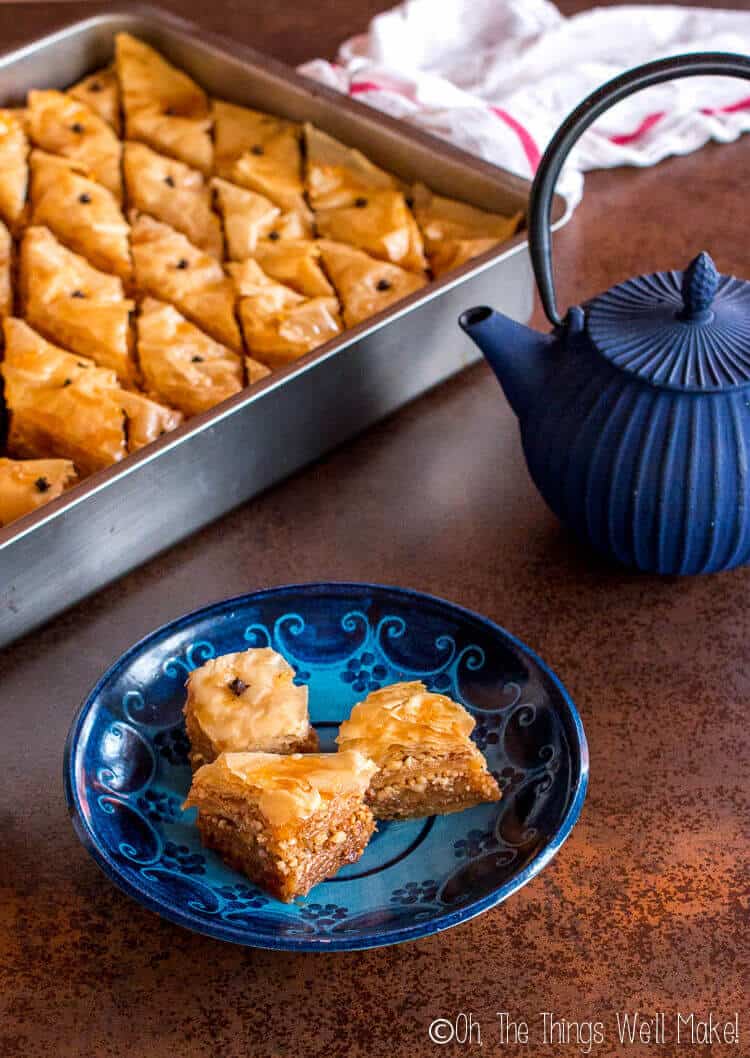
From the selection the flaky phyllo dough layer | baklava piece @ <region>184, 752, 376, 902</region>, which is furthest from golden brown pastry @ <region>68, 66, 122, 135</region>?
baklava piece @ <region>184, 752, 376, 902</region>

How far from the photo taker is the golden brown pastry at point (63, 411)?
114 centimetres

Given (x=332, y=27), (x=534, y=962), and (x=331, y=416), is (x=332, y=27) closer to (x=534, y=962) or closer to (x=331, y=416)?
(x=331, y=416)

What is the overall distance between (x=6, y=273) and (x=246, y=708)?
2.41 feet

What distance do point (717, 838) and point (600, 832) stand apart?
81mm

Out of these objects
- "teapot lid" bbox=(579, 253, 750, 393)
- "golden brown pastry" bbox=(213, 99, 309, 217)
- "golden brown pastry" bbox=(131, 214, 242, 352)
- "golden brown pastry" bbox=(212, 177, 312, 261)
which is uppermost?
"teapot lid" bbox=(579, 253, 750, 393)

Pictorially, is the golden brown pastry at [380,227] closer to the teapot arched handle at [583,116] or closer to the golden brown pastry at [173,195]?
the golden brown pastry at [173,195]

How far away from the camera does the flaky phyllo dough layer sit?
1185mm

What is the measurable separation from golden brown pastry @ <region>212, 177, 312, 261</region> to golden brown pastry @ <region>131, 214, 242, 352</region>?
0.11ft

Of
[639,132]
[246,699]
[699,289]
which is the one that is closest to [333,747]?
[246,699]

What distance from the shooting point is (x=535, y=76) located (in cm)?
172

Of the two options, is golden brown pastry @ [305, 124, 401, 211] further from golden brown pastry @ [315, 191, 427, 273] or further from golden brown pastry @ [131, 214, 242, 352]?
golden brown pastry @ [131, 214, 242, 352]

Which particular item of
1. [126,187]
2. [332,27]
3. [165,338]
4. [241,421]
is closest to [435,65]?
[332,27]

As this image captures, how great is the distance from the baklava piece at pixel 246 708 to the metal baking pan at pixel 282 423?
0.64ft

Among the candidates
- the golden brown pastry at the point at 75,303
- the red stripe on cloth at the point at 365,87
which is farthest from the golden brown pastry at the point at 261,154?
the golden brown pastry at the point at 75,303
